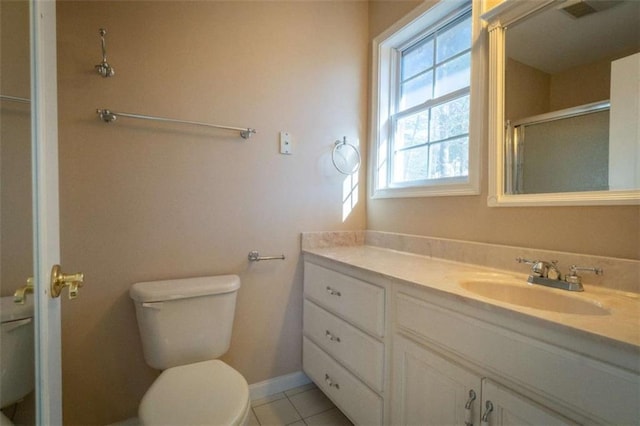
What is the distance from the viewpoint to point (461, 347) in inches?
34.8

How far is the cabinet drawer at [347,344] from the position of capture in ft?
3.90

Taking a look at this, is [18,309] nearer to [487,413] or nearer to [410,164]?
[487,413]

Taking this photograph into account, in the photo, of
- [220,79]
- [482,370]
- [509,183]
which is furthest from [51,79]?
[509,183]

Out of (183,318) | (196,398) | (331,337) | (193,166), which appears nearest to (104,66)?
(193,166)

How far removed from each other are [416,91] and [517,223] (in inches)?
41.8

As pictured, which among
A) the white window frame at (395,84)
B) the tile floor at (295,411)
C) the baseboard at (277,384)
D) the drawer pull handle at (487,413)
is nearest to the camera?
the drawer pull handle at (487,413)

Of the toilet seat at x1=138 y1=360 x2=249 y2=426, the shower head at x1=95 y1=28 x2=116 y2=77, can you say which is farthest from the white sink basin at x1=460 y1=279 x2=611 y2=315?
the shower head at x1=95 y1=28 x2=116 y2=77

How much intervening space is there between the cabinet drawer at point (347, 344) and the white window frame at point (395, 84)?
83cm

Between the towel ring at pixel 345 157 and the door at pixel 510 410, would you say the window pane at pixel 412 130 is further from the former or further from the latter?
the door at pixel 510 410

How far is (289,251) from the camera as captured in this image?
175cm

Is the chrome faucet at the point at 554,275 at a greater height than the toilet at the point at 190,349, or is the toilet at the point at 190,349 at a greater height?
the chrome faucet at the point at 554,275

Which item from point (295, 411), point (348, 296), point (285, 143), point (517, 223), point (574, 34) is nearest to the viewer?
point (574, 34)

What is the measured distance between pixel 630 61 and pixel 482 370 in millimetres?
1114

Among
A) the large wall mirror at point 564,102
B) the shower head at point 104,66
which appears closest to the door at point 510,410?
the large wall mirror at point 564,102
